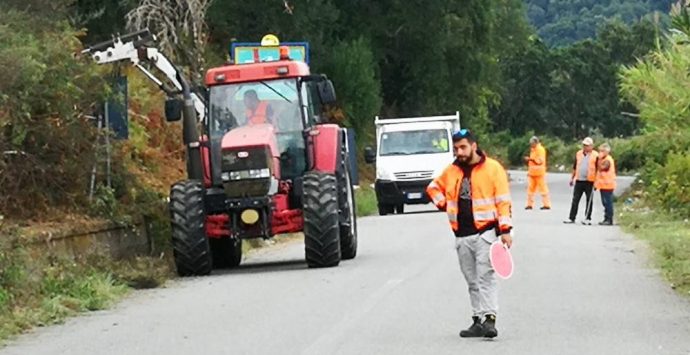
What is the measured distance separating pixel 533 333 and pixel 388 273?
19.8 feet

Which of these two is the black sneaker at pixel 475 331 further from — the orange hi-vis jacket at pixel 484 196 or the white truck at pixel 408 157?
the white truck at pixel 408 157

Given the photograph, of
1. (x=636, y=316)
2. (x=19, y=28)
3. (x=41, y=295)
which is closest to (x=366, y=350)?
(x=636, y=316)

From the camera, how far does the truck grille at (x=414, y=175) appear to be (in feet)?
118

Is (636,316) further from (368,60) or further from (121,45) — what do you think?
(368,60)

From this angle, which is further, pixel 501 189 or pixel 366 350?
pixel 501 189

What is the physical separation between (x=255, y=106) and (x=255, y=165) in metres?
1.67

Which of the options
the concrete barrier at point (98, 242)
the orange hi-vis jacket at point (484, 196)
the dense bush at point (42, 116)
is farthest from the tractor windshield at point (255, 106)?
the orange hi-vis jacket at point (484, 196)

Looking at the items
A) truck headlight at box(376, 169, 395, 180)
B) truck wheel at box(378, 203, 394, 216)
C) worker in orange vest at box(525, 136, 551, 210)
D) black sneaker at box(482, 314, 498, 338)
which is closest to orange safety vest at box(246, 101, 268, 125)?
black sneaker at box(482, 314, 498, 338)

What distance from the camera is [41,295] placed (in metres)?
16.7

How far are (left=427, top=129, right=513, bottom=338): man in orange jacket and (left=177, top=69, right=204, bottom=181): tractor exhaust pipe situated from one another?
8.60 metres

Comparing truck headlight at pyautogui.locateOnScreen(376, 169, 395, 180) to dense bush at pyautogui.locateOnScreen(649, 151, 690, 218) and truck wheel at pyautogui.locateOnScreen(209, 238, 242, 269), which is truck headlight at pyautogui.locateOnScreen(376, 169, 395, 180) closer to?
dense bush at pyautogui.locateOnScreen(649, 151, 690, 218)

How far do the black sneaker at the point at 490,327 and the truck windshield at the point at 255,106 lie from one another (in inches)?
354

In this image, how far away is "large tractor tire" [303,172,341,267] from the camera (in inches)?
786

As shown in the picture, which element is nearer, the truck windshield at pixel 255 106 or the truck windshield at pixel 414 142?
the truck windshield at pixel 255 106
